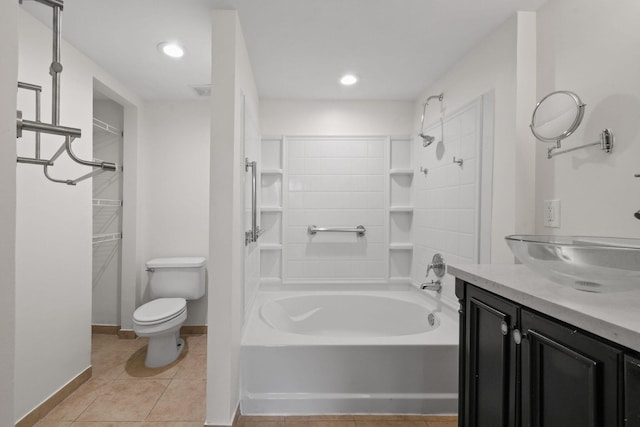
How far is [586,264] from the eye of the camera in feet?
2.54

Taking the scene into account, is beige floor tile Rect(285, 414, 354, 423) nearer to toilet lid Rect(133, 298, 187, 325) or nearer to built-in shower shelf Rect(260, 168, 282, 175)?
toilet lid Rect(133, 298, 187, 325)

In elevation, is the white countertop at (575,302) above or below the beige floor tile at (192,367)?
above

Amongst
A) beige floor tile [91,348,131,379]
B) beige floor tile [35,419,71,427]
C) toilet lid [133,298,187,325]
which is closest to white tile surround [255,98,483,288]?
toilet lid [133,298,187,325]

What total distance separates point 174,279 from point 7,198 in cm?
227

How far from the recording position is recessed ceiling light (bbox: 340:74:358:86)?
2.29 m

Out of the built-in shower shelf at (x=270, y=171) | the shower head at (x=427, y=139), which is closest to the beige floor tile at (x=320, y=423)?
the built-in shower shelf at (x=270, y=171)

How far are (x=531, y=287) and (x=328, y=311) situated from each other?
1.96m

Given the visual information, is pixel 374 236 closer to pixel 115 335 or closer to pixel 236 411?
pixel 236 411

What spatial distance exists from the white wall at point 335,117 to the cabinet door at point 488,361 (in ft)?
6.54

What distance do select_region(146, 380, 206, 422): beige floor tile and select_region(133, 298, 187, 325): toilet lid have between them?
468 millimetres

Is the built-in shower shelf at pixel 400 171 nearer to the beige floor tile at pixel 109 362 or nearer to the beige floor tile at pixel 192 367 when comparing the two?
the beige floor tile at pixel 192 367

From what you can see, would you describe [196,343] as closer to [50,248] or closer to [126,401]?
[126,401]

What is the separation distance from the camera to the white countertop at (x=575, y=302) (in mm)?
611

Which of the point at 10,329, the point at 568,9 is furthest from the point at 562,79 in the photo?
the point at 10,329
